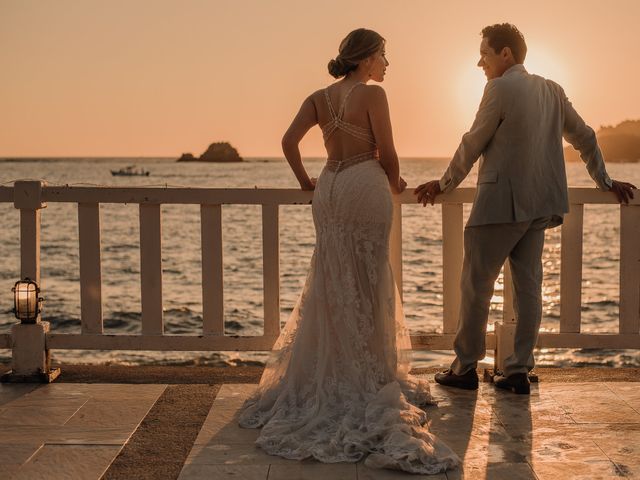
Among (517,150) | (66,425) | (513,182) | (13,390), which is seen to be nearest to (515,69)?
(517,150)

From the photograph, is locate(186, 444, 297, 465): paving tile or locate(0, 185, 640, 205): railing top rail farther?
locate(0, 185, 640, 205): railing top rail

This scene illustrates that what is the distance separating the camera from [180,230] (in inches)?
1125

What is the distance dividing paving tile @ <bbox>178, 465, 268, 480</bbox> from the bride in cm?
41

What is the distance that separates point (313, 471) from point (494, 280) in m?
1.50

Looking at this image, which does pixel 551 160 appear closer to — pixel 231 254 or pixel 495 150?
pixel 495 150

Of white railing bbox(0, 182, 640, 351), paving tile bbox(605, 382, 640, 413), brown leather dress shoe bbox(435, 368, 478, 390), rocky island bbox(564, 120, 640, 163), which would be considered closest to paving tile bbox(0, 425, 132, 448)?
white railing bbox(0, 182, 640, 351)

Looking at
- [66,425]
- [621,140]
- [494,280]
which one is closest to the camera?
[66,425]

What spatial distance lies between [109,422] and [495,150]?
6.94 feet

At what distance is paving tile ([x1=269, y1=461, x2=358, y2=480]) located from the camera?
335cm

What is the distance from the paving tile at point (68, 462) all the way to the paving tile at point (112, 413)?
0.30 meters

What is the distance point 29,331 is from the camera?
480 centimetres

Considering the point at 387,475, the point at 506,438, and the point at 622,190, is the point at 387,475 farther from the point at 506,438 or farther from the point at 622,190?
the point at 622,190

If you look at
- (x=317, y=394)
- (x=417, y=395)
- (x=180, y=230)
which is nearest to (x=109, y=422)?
(x=317, y=394)

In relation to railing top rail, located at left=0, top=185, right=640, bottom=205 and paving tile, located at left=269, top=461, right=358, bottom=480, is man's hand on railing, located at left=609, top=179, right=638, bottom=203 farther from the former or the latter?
paving tile, located at left=269, top=461, right=358, bottom=480
